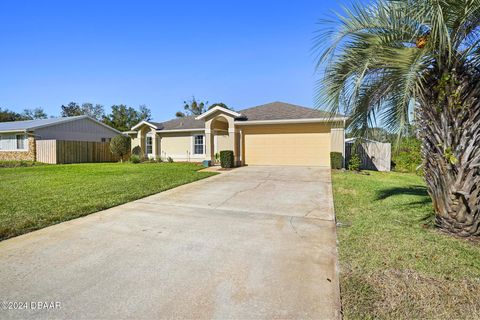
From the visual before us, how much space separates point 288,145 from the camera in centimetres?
1642

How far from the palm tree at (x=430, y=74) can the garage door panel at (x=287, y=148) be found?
11432mm

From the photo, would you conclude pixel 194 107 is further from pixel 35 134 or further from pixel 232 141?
pixel 232 141

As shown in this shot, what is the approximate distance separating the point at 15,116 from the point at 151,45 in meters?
56.5

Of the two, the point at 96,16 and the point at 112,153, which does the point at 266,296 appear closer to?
the point at 96,16

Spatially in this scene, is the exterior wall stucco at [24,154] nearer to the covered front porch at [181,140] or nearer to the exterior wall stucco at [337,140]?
the covered front porch at [181,140]

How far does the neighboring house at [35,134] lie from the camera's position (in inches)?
846

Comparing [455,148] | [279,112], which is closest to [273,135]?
[279,112]

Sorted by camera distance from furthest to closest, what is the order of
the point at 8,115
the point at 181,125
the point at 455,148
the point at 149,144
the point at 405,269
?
the point at 8,115 → the point at 149,144 → the point at 181,125 → the point at 455,148 → the point at 405,269

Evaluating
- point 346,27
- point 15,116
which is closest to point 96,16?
point 346,27

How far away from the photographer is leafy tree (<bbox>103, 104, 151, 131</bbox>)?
155 ft

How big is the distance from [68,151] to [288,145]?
18056 mm

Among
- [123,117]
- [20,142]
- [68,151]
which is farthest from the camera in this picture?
[123,117]

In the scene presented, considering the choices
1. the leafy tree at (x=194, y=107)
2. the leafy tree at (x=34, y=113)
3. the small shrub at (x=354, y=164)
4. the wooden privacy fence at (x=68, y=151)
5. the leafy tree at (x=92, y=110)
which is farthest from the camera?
the leafy tree at (x=34, y=113)

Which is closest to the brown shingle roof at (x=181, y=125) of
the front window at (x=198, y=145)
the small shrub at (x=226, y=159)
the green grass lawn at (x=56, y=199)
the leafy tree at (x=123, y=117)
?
the front window at (x=198, y=145)
